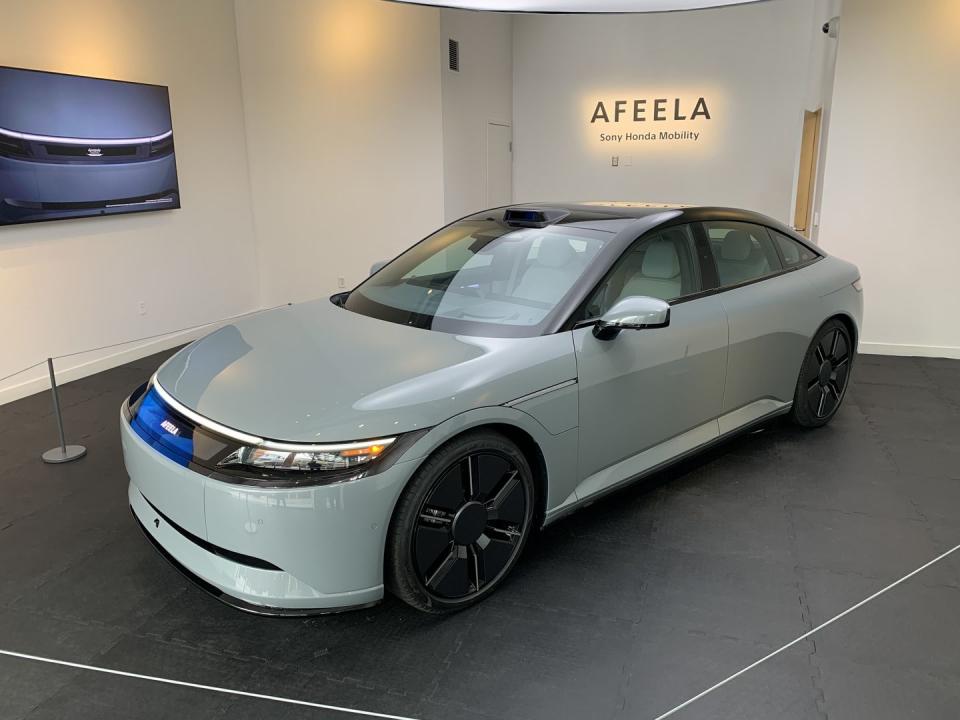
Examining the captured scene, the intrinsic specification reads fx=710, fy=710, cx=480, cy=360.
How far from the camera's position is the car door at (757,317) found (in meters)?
3.35

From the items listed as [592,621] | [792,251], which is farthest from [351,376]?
[792,251]

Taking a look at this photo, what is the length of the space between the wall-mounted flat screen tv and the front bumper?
3798mm

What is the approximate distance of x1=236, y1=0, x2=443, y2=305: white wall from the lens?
21.8 ft

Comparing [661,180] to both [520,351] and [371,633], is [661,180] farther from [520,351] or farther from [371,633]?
[371,633]

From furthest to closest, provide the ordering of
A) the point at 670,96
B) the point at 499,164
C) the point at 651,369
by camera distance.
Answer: the point at 499,164
the point at 670,96
the point at 651,369

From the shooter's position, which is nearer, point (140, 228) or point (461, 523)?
point (461, 523)

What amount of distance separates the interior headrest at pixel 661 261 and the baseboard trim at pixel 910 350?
3323 mm

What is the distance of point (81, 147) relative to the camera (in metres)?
5.30

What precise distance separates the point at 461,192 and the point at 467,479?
529 cm

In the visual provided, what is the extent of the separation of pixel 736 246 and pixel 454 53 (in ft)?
14.4

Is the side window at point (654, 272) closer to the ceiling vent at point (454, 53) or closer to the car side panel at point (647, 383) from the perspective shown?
the car side panel at point (647, 383)

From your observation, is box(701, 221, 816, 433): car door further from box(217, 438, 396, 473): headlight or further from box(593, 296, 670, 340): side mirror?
box(217, 438, 396, 473): headlight

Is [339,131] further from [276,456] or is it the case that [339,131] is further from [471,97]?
[276,456]

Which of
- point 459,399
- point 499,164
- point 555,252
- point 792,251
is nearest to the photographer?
point 459,399
